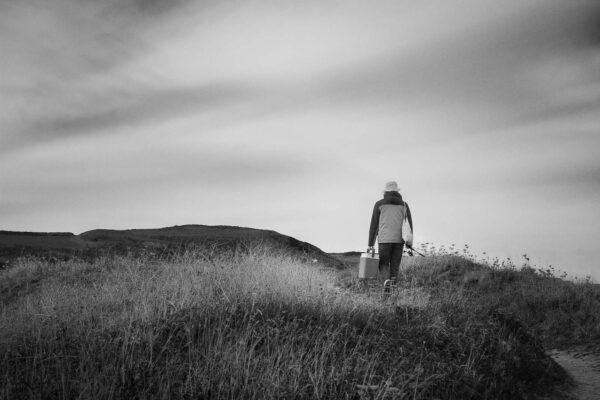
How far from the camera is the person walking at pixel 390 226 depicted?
11.2 metres

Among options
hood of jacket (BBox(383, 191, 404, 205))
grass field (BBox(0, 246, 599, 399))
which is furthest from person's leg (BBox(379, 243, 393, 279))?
grass field (BBox(0, 246, 599, 399))

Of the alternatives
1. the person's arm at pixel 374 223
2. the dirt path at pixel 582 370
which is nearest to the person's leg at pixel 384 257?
the person's arm at pixel 374 223

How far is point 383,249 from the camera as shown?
1140 cm

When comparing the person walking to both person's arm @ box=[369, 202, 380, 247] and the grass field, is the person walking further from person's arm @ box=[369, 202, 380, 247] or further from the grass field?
the grass field

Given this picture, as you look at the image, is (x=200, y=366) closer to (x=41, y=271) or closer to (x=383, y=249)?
(x=383, y=249)

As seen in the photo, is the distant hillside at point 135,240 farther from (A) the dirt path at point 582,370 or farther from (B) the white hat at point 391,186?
(A) the dirt path at point 582,370

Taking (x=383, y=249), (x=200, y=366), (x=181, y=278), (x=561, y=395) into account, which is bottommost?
(x=561, y=395)

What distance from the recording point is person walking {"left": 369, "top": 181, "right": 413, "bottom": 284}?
36.8 ft

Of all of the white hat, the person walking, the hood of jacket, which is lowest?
the person walking

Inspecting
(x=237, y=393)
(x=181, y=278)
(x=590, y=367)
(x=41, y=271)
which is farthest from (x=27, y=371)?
(x=41, y=271)

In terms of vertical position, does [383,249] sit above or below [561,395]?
above

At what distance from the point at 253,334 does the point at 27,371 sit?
8.41 ft

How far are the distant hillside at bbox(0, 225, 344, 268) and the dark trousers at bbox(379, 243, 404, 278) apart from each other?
11.8m

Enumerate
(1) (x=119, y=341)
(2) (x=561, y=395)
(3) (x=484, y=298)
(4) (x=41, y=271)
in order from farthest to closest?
(4) (x=41, y=271)
(3) (x=484, y=298)
(2) (x=561, y=395)
(1) (x=119, y=341)
